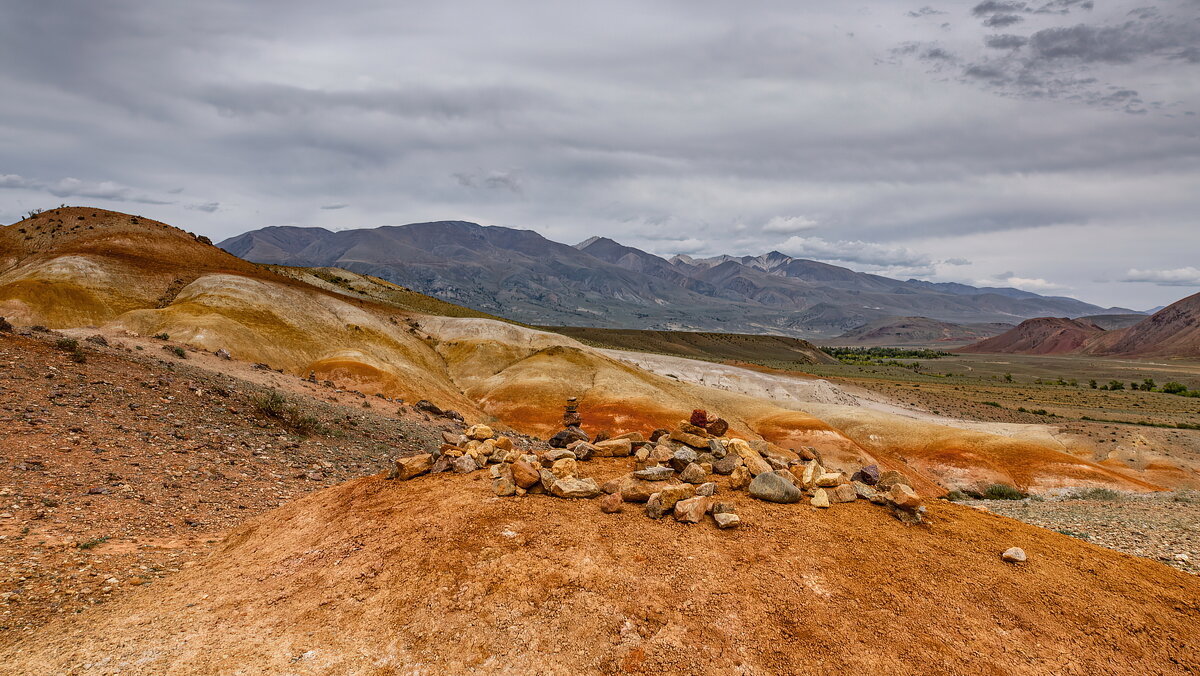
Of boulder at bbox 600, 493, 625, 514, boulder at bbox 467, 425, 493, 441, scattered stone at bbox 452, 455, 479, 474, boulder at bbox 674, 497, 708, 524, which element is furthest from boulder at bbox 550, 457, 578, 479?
boulder at bbox 467, 425, 493, 441

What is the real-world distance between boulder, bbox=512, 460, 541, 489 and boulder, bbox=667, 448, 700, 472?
3478 millimetres

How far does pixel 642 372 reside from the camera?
6925 cm

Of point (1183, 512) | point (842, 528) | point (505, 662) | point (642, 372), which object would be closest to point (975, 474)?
point (1183, 512)

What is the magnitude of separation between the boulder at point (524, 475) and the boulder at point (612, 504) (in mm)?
1775

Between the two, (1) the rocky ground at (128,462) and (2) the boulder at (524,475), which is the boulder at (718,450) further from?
(1) the rocky ground at (128,462)

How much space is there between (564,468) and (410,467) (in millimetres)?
4333

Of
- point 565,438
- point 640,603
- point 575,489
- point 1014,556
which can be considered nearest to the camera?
point 640,603

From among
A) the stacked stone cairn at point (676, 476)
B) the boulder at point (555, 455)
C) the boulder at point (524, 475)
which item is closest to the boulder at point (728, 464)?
the stacked stone cairn at point (676, 476)

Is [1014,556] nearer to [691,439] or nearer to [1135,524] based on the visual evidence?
[691,439]

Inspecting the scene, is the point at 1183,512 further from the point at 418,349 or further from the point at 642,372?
the point at 418,349

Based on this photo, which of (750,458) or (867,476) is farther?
(867,476)

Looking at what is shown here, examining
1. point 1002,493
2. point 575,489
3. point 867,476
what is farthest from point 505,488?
point 1002,493

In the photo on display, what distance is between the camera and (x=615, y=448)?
14.3m

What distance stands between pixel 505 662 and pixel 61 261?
67895 mm
